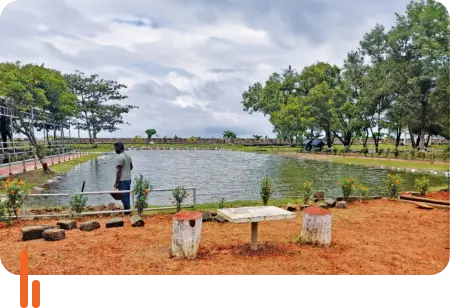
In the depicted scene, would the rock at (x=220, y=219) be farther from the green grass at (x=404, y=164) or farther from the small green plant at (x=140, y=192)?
the green grass at (x=404, y=164)

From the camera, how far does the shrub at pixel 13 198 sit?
26.2ft

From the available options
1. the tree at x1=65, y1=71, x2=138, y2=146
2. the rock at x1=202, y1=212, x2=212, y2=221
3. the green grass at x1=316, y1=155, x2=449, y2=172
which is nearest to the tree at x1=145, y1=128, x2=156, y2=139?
the tree at x1=65, y1=71, x2=138, y2=146

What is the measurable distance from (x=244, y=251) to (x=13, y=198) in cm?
570

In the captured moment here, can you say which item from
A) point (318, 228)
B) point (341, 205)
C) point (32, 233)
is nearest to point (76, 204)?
point (32, 233)

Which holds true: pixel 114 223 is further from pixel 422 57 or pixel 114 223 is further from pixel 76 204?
pixel 422 57

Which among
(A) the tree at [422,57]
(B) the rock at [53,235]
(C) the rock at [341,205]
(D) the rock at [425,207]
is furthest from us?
(A) the tree at [422,57]

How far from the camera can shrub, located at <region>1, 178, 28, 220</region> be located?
7.98m

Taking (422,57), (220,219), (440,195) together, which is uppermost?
(422,57)

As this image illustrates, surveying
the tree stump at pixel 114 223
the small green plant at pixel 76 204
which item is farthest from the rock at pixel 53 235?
the small green plant at pixel 76 204

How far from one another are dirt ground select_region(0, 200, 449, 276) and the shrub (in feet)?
1.57

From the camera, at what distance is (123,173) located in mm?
8914

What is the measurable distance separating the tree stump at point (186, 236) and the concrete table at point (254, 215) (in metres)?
0.58
